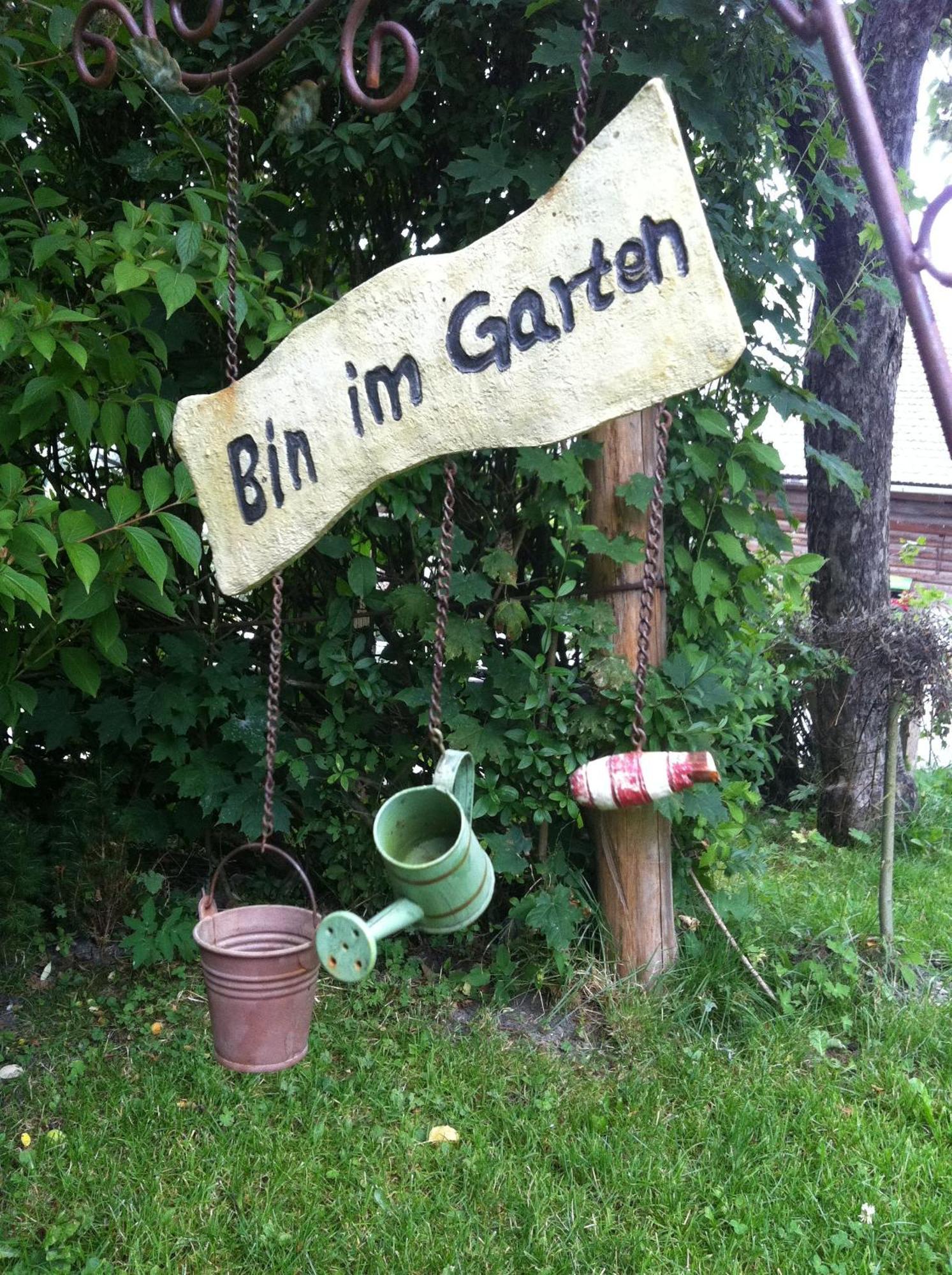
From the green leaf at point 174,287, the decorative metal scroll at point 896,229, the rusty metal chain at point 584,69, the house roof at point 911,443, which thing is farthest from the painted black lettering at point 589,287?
the house roof at point 911,443

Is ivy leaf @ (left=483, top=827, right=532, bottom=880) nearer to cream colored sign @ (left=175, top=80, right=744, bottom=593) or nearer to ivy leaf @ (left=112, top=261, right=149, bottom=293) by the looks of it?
cream colored sign @ (left=175, top=80, right=744, bottom=593)

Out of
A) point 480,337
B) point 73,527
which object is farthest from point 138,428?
point 480,337

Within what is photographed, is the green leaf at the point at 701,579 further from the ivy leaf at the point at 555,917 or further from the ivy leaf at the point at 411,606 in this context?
the ivy leaf at the point at 555,917

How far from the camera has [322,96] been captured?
306 cm

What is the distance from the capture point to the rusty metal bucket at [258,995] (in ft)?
5.54

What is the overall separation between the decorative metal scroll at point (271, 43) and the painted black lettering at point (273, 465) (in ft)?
1.67

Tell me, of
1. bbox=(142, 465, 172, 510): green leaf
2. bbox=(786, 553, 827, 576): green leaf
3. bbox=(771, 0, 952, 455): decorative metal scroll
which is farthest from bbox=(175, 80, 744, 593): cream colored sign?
bbox=(786, 553, 827, 576): green leaf

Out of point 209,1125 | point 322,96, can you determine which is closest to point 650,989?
point 209,1125

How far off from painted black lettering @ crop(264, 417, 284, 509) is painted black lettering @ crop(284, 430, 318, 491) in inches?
1.0

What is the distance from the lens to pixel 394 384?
1.54m

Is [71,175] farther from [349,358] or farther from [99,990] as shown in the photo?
[99,990]

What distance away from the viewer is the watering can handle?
1591mm

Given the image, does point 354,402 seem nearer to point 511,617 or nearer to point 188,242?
point 188,242

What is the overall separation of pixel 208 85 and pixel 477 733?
178cm
